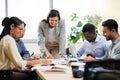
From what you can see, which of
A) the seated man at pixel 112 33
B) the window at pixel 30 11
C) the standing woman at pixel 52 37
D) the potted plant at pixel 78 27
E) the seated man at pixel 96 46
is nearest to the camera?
the seated man at pixel 112 33

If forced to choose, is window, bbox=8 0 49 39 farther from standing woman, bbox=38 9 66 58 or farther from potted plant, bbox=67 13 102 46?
standing woman, bbox=38 9 66 58

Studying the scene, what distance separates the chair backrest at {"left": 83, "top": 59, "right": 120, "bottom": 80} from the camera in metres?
1.60

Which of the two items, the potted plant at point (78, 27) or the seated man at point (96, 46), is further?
the potted plant at point (78, 27)

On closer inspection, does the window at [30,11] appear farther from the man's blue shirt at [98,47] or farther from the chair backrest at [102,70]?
the chair backrest at [102,70]

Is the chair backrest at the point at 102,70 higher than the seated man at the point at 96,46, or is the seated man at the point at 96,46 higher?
the chair backrest at the point at 102,70

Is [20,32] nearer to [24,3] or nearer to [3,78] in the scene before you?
[3,78]

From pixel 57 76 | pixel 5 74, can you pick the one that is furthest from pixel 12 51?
pixel 57 76

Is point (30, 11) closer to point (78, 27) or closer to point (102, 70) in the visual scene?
point (78, 27)

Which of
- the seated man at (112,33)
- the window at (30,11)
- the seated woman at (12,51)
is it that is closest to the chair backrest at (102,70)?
the seated woman at (12,51)

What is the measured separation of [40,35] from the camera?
4.55 metres

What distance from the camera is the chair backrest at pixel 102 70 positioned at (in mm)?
1598

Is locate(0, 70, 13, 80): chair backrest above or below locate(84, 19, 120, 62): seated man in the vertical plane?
below

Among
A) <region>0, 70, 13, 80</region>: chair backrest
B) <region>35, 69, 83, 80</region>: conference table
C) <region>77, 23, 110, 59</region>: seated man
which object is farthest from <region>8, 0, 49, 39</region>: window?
<region>35, 69, 83, 80</region>: conference table

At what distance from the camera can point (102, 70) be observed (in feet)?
5.35
